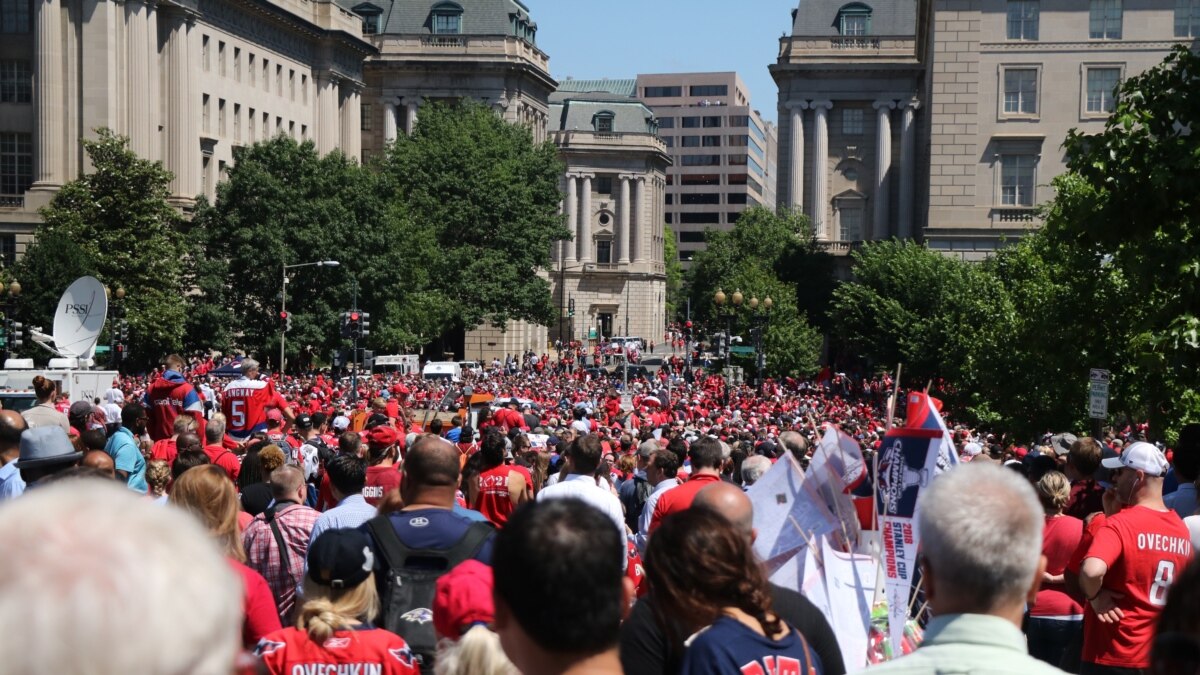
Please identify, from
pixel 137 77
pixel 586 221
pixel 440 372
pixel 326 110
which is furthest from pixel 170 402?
pixel 586 221

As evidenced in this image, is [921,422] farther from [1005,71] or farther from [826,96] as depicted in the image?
[826,96]

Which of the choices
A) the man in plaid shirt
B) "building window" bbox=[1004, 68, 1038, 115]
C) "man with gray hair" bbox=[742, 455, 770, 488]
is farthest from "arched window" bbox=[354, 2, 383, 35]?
the man in plaid shirt

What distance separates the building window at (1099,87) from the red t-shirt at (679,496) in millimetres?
62397

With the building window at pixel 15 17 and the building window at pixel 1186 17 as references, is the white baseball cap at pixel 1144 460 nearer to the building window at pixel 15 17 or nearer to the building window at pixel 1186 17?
the building window at pixel 1186 17

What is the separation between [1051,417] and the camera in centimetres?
3544

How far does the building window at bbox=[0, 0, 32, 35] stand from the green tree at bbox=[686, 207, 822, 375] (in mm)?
31197

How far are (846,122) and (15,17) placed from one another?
5084 cm

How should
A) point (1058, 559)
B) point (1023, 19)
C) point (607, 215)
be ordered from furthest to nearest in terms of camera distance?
point (607, 215) → point (1023, 19) → point (1058, 559)

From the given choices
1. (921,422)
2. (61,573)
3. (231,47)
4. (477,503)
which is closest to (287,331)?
(231,47)

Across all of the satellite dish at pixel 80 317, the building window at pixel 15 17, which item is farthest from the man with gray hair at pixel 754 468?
the building window at pixel 15 17

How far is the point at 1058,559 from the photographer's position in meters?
9.59

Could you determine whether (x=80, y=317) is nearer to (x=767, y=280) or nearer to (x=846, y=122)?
(x=767, y=280)

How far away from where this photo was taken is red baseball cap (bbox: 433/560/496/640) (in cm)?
599

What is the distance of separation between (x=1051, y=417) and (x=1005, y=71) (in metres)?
36.4
